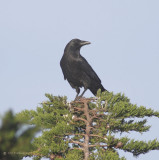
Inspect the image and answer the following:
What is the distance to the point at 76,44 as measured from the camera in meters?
11.9

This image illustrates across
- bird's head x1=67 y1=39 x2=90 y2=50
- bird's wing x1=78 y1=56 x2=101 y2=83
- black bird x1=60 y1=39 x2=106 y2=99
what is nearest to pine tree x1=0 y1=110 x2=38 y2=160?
black bird x1=60 y1=39 x2=106 y2=99

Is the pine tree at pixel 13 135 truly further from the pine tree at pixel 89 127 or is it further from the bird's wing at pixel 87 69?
the bird's wing at pixel 87 69

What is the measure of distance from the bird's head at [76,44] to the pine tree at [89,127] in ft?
15.5

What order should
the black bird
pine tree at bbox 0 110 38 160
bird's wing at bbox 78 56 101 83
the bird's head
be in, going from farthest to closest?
the bird's head → bird's wing at bbox 78 56 101 83 → the black bird → pine tree at bbox 0 110 38 160

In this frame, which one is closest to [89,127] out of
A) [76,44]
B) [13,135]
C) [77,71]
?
[13,135]

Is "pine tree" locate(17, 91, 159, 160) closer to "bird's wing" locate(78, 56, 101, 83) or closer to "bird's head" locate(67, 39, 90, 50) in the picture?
"bird's wing" locate(78, 56, 101, 83)

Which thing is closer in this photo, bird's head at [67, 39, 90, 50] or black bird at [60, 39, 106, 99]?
black bird at [60, 39, 106, 99]

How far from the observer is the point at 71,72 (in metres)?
10.9

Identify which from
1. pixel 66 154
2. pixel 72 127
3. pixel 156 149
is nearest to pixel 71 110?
pixel 72 127

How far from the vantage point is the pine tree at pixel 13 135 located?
3.86 feet

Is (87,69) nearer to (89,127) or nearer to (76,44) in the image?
(76,44)

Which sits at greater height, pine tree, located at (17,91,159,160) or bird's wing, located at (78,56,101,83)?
bird's wing, located at (78,56,101,83)

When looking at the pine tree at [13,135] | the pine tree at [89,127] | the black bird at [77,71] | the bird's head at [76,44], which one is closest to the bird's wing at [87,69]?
the black bird at [77,71]

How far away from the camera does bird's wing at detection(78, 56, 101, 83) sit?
36.5 feet
